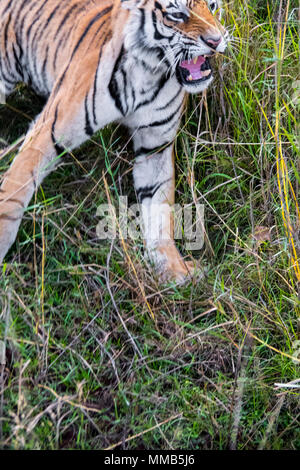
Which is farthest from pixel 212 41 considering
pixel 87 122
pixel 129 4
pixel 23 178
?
pixel 23 178

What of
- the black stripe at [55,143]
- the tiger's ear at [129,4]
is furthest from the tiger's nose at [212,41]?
the black stripe at [55,143]

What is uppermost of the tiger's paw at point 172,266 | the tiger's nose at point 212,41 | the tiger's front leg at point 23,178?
the tiger's nose at point 212,41

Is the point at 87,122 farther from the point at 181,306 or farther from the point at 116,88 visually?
the point at 181,306

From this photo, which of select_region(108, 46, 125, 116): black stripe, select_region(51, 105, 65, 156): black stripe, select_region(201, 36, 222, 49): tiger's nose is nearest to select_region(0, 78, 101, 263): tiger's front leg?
select_region(51, 105, 65, 156): black stripe

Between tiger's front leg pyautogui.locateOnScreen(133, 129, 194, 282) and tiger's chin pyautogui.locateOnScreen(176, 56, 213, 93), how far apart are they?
0.88ft

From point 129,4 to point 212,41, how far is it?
1.06 feet

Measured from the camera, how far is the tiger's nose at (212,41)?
2.44 metres

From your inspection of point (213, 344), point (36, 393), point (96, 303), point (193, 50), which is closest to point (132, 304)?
point (96, 303)

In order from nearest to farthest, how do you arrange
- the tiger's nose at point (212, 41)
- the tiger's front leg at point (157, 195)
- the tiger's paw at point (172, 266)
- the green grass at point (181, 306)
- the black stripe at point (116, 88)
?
the green grass at point (181, 306), the tiger's nose at point (212, 41), the black stripe at point (116, 88), the tiger's paw at point (172, 266), the tiger's front leg at point (157, 195)

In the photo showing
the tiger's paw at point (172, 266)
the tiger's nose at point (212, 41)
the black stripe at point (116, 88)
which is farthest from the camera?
the tiger's paw at point (172, 266)

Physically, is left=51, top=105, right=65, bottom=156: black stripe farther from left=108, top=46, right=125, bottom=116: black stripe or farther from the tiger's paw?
the tiger's paw

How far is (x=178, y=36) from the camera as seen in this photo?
247 cm

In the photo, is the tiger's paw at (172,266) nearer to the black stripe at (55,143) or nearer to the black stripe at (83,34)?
the black stripe at (55,143)
